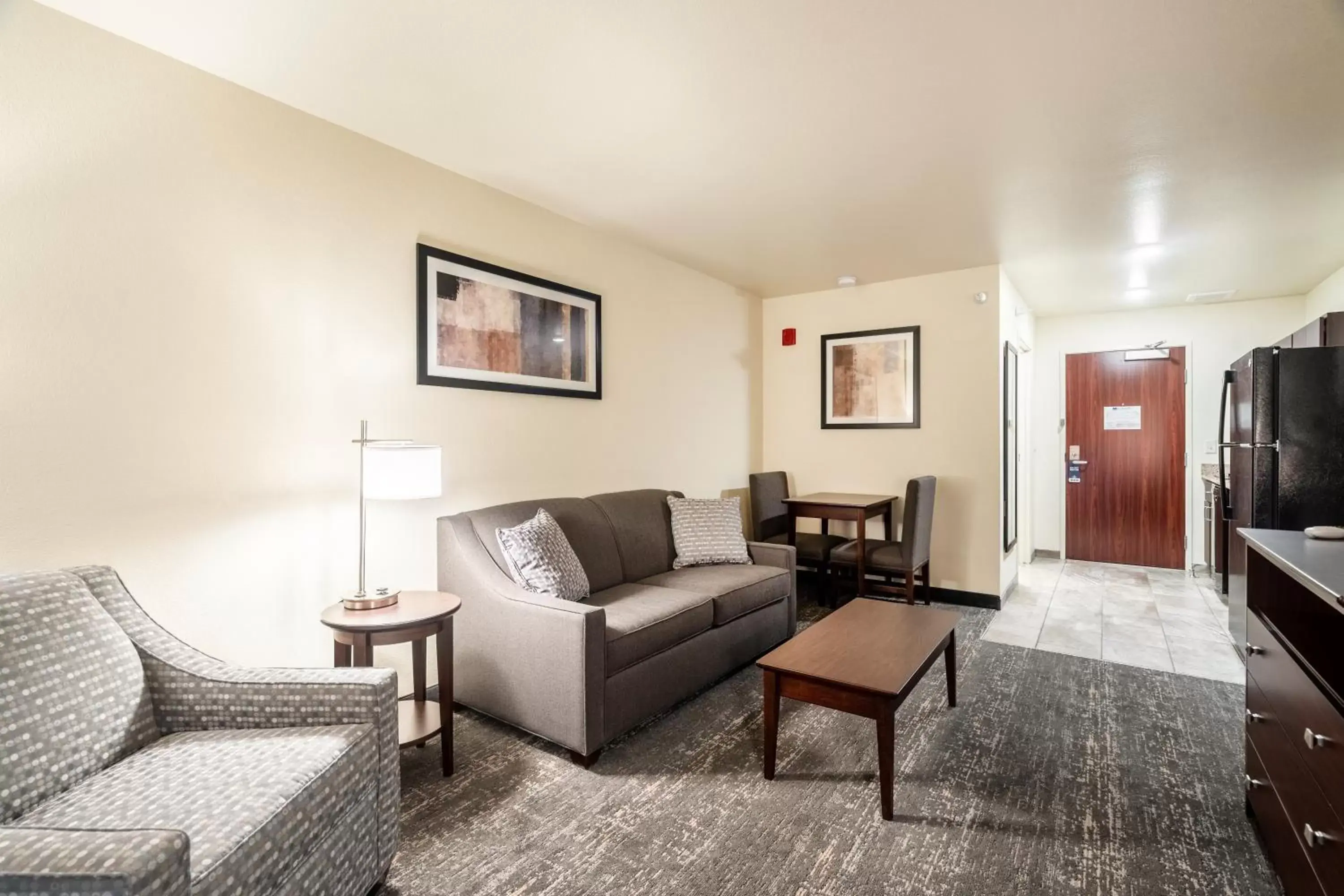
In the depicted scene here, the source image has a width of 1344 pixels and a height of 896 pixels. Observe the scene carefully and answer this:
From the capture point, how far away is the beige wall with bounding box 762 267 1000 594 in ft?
14.4

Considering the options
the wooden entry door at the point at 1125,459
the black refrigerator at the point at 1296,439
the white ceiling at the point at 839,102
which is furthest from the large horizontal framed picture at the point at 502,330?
the wooden entry door at the point at 1125,459

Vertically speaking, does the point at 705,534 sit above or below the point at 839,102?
below

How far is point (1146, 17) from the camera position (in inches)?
71.0

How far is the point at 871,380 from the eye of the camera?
4863mm

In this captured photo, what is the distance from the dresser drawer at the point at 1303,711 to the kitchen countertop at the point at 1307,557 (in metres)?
0.24

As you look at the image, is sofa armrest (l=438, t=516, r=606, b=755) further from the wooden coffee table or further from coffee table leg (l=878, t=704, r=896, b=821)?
coffee table leg (l=878, t=704, r=896, b=821)

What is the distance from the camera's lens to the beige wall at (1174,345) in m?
5.30

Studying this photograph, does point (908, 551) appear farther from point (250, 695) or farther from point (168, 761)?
point (168, 761)

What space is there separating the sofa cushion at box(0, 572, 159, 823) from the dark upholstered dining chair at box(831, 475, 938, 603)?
12.2ft

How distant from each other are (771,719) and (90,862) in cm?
175

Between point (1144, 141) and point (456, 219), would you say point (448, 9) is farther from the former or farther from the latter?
point (1144, 141)

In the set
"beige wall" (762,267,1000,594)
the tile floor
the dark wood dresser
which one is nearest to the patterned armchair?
the dark wood dresser

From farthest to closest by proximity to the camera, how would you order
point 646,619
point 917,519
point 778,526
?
point 778,526 → point 917,519 → point 646,619

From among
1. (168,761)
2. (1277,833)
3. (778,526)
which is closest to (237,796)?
(168,761)
